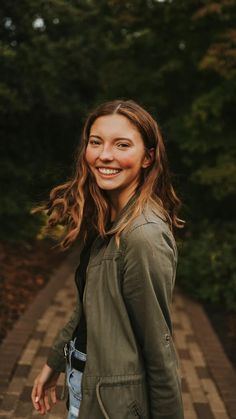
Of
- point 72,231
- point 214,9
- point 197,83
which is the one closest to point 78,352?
point 72,231

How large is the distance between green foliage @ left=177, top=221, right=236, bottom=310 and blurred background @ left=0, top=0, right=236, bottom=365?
14 millimetres

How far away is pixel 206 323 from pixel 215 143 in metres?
2.60

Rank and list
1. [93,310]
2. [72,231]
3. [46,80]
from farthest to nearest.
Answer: [46,80] → [72,231] → [93,310]

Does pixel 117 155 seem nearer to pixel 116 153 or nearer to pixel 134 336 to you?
pixel 116 153

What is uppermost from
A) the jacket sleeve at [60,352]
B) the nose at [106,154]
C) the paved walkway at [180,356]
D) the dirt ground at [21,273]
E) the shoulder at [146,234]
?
the nose at [106,154]

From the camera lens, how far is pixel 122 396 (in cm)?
163

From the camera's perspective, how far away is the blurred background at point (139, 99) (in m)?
6.50

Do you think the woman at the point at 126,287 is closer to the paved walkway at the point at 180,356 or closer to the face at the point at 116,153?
the face at the point at 116,153

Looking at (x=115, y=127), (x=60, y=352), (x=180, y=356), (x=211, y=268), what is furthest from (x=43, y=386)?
(x=211, y=268)

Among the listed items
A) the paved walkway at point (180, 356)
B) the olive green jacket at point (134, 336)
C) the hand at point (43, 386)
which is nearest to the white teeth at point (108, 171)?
the olive green jacket at point (134, 336)

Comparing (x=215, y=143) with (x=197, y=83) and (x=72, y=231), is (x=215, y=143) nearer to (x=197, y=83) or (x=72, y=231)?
(x=197, y=83)

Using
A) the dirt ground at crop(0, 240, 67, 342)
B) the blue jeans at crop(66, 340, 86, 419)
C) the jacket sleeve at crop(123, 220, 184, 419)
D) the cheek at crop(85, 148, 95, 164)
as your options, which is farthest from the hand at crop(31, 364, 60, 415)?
the dirt ground at crop(0, 240, 67, 342)

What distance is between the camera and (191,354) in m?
4.90

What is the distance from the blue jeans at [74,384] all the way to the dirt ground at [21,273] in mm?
3216
